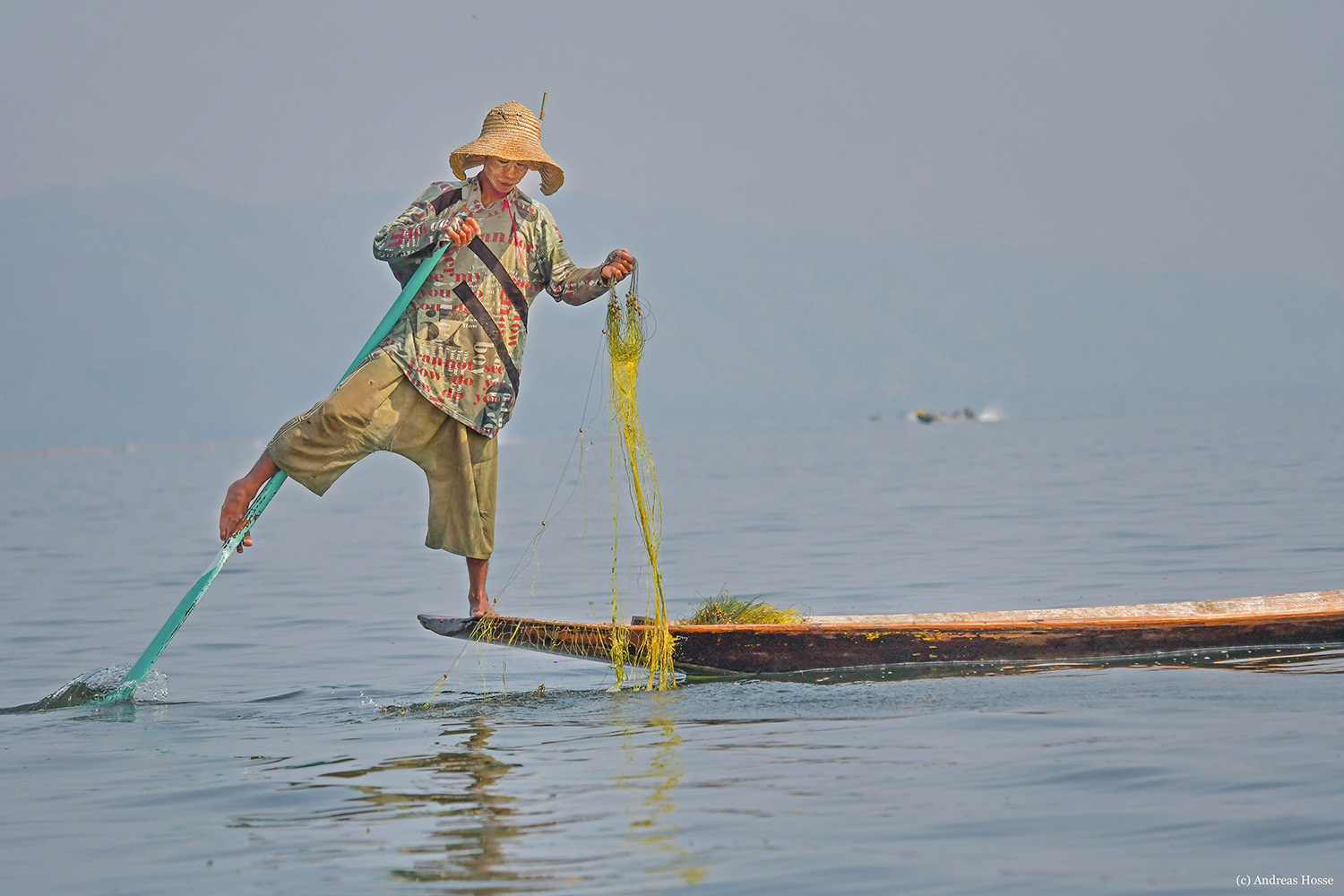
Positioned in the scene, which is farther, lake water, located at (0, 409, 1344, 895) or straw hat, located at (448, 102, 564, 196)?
straw hat, located at (448, 102, 564, 196)

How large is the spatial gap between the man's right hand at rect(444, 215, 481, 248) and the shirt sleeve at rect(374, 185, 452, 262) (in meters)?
0.04

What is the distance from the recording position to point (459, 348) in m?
6.96

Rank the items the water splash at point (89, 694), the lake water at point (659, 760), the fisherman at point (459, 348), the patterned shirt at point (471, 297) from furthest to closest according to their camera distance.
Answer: the water splash at point (89, 694)
the patterned shirt at point (471, 297)
the fisherman at point (459, 348)
the lake water at point (659, 760)

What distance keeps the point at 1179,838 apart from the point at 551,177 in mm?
4451

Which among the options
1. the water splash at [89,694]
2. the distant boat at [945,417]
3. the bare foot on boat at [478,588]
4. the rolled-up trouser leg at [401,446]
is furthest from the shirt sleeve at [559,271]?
the distant boat at [945,417]

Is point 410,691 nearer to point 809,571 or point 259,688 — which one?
point 259,688

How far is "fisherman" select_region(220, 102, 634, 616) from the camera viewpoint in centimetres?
674

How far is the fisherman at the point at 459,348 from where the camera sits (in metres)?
6.74

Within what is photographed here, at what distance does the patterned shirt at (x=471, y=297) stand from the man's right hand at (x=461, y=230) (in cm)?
12

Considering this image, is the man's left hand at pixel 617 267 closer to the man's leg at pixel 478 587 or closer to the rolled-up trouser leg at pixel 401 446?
the rolled-up trouser leg at pixel 401 446

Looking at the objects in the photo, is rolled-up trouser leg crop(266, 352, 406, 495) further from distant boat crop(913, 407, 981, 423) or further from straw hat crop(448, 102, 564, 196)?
distant boat crop(913, 407, 981, 423)

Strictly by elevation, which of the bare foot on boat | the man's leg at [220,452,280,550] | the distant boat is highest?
the distant boat

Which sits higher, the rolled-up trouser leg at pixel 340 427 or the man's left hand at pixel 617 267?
the man's left hand at pixel 617 267

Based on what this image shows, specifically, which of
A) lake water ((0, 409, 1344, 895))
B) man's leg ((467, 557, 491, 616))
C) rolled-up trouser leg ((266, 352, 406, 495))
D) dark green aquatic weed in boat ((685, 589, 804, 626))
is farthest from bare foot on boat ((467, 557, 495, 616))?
dark green aquatic weed in boat ((685, 589, 804, 626))
